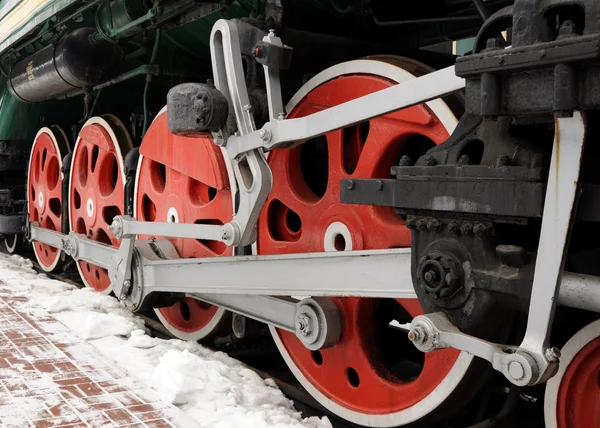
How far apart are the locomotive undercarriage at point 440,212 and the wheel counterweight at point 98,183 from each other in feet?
2.55

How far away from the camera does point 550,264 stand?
4.26 feet

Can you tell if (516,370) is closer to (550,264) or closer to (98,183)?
(550,264)

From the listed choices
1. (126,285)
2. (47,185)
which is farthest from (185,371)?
(47,185)

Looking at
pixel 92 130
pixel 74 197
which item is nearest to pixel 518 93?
pixel 92 130

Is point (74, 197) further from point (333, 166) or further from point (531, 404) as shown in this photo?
point (531, 404)

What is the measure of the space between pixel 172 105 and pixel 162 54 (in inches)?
46.1

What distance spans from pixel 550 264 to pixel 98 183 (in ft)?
10.5

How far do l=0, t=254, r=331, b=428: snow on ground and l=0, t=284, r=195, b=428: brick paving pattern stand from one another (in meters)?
0.05

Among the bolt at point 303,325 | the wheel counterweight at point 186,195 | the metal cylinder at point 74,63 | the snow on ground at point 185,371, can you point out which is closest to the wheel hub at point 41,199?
the metal cylinder at point 74,63

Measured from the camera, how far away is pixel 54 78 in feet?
13.0

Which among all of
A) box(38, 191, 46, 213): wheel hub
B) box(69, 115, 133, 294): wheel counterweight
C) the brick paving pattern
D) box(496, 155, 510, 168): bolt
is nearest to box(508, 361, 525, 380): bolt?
box(496, 155, 510, 168): bolt

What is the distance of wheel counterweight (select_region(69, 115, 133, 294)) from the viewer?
3.81m

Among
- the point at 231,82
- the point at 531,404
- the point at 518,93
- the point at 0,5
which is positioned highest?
the point at 0,5

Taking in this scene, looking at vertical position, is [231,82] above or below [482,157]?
above
